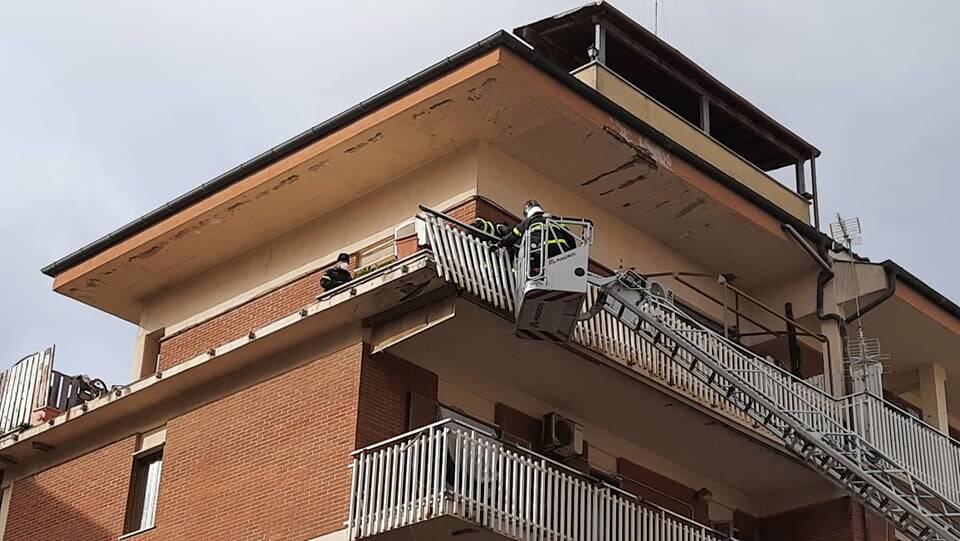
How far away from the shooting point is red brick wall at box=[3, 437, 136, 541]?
22406 mm

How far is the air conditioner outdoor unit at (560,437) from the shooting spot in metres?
20.7

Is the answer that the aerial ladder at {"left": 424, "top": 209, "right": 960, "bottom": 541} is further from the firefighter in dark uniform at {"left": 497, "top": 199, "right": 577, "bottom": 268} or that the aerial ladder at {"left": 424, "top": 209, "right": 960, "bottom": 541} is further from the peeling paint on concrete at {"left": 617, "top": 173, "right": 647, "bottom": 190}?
the peeling paint on concrete at {"left": 617, "top": 173, "right": 647, "bottom": 190}

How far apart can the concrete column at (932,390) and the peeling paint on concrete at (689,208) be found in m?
6.25

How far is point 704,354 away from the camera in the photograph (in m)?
20.3

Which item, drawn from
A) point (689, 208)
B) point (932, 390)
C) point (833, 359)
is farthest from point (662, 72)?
point (932, 390)

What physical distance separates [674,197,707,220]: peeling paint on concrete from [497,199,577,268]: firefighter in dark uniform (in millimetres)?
4016

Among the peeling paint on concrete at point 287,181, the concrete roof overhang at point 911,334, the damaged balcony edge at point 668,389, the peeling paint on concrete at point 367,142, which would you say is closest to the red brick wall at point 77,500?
the peeling paint on concrete at point 287,181

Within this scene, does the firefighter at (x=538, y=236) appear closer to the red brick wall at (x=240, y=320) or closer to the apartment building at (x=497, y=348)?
the apartment building at (x=497, y=348)

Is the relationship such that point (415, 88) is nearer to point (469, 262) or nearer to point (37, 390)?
point (469, 262)

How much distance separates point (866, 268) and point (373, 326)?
853 centimetres

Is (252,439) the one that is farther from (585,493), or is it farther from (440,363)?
(585,493)

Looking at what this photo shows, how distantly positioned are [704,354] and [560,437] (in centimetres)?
223

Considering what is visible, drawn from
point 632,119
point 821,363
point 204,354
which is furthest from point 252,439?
point 821,363

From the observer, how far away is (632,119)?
21.1 metres
